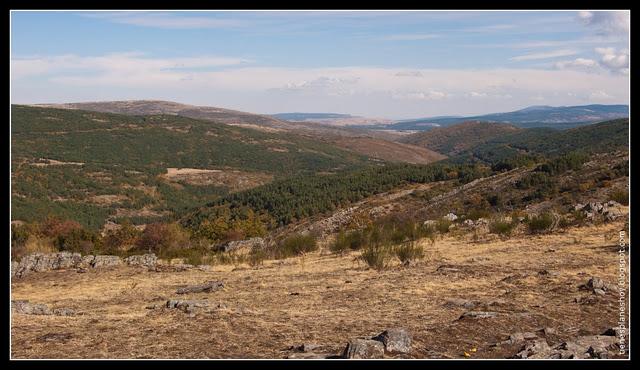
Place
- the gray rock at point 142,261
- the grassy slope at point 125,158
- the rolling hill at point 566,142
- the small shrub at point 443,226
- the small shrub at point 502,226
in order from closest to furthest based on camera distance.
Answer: the gray rock at point 142,261 < the small shrub at point 502,226 < the small shrub at point 443,226 < the grassy slope at point 125,158 < the rolling hill at point 566,142

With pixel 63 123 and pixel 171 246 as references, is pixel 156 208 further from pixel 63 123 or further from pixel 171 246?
pixel 63 123

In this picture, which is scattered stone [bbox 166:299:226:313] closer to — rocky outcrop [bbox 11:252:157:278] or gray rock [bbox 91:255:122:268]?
rocky outcrop [bbox 11:252:157:278]

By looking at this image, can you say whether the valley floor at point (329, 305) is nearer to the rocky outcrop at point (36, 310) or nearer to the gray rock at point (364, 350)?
the rocky outcrop at point (36, 310)

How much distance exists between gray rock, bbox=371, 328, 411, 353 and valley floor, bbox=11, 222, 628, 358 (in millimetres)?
186

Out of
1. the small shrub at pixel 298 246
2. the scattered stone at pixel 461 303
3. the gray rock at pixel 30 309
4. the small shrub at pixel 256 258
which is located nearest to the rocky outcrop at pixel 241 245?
the small shrub at pixel 298 246

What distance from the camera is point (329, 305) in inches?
444

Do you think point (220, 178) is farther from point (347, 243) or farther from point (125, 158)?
point (347, 243)

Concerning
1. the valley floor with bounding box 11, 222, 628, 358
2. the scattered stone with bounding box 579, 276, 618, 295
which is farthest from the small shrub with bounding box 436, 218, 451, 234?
the scattered stone with bounding box 579, 276, 618, 295

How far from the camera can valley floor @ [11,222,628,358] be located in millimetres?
8211

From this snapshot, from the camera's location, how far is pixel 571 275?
12.9m

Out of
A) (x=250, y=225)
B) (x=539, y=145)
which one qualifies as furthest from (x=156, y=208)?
(x=539, y=145)

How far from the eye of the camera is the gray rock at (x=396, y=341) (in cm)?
743

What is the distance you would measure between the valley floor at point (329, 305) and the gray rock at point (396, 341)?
0.19m

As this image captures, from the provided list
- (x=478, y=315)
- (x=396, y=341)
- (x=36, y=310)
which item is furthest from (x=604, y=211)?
(x=36, y=310)
